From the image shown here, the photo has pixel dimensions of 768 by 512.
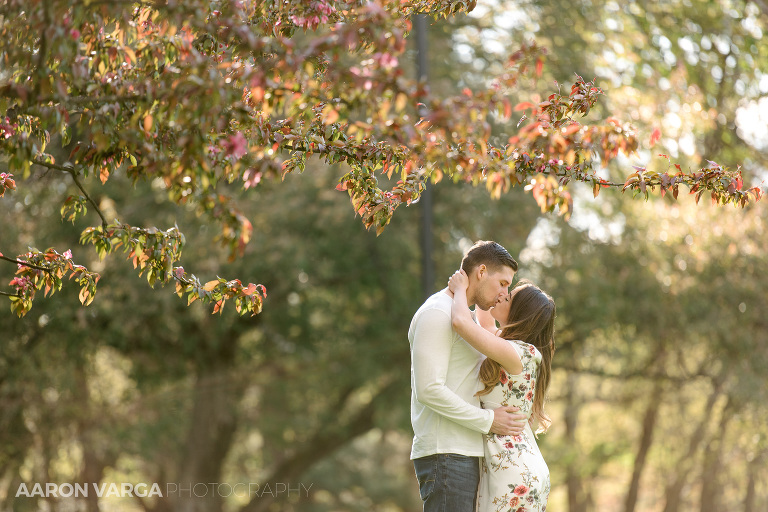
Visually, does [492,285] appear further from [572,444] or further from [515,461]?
[572,444]

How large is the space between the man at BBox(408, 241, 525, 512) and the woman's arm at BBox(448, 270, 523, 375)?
0.05 meters

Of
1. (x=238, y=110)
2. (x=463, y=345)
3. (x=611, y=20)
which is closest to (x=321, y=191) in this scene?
(x=611, y=20)

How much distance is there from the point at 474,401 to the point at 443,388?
0.30 m

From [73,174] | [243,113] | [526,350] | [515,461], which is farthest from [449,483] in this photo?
[73,174]

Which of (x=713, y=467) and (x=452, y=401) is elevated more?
(x=452, y=401)

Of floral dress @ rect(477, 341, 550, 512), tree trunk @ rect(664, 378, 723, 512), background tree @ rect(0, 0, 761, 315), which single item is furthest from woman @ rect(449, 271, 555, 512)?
tree trunk @ rect(664, 378, 723, 512)

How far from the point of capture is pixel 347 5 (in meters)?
3.23

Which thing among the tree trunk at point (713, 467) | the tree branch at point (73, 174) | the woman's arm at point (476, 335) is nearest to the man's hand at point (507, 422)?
the woman's arm at point (476, 335)

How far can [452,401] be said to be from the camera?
329cm

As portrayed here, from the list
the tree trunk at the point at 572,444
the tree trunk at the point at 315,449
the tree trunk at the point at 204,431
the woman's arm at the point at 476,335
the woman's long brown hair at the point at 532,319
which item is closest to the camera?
the woman's arm at the point at 476,335

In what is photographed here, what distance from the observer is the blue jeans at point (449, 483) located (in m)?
3.36

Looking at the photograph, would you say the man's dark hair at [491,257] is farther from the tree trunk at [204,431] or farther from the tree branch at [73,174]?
the tree trunk at [204,431]

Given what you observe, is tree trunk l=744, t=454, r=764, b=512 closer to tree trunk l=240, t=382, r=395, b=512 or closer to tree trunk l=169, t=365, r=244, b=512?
tree trunk l=240, t=382, r=395, b=512

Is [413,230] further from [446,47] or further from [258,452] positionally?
[258,452]
